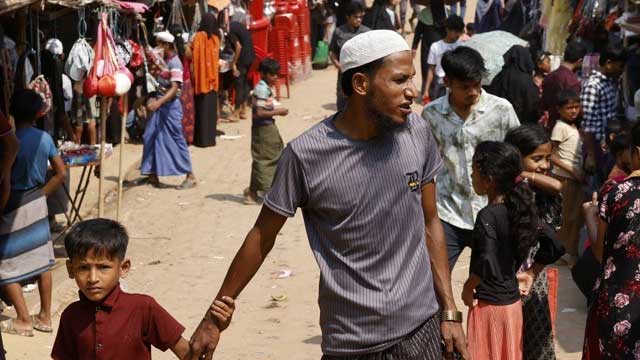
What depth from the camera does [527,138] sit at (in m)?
5.96

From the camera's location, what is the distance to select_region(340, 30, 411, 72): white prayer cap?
4.01 meters

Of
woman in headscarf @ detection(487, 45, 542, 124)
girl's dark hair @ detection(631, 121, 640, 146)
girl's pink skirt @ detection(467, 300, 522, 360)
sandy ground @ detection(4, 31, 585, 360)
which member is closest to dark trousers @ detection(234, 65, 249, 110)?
sandy ground @ detection(4, 31, 585, 360)

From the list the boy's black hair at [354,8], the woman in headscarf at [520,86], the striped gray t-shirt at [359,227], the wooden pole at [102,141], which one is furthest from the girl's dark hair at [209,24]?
the striped gray t-shirt at [359,227]

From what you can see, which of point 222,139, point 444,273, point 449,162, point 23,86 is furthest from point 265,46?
point 444,273

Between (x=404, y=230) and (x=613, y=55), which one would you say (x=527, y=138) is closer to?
(x=404, y=230)

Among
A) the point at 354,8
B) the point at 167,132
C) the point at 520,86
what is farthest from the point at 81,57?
the point at 354,8

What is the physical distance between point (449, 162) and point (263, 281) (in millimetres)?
3401

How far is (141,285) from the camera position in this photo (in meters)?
9.24

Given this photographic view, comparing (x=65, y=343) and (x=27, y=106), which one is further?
(x=27, y=106)

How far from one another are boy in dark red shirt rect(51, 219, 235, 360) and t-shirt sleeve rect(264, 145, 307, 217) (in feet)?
1.27

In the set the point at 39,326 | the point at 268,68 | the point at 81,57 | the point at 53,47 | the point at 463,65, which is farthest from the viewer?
the point at 268,68

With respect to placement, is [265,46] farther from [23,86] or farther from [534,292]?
[534,292]

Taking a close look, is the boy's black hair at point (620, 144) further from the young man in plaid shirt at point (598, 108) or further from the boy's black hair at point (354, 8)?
the boy's black hair at point (354, 8)

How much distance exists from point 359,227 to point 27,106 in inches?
167
